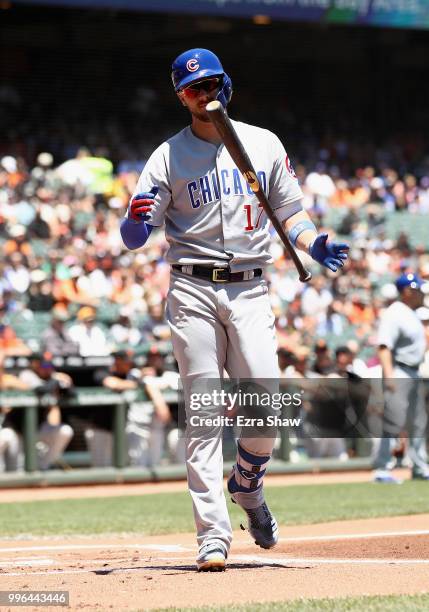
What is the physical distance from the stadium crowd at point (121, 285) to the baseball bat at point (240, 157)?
7488 millimetres

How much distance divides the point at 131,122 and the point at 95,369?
12735 mm

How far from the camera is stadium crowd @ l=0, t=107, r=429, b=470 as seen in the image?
13.2m

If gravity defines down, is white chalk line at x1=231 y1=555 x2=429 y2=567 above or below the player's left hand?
below

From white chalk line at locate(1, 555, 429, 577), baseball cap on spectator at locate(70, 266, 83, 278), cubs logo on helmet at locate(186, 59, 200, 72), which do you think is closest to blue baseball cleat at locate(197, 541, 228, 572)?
white chalk line at locate(1, 555, 429, 577)

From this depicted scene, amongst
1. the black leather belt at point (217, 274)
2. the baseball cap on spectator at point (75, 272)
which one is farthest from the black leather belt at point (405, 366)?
the black leather belt at point (217, 274)

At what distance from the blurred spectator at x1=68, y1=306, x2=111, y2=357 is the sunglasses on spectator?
28.0 ft

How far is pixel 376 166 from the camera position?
2598cm

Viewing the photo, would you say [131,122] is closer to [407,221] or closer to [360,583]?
[407,221]

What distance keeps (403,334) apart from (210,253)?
653 centimetres

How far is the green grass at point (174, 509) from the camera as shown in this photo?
27.1ft

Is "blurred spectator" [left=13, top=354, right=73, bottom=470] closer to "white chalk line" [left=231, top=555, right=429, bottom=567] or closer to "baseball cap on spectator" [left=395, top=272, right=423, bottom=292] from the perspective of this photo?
"baseball cap on spectator" [left=395, top=272, right=423, bottom=292]

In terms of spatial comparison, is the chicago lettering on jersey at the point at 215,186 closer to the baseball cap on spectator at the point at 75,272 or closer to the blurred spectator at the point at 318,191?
the baseball cap on spectator at the point at 75,272

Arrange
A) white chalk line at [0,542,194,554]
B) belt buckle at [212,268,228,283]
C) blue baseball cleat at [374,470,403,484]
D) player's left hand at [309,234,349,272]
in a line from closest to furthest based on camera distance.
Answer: player's left hand at [309,234,349,272], belt buckle at [212,268,228,283], white chalk line at [0,542,194,554], blue baseball cleat at [374,470,403,484]

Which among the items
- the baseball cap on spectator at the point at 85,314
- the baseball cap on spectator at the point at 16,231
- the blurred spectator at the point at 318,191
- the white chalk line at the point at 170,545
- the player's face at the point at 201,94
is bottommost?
the white chalk line at the point at 170,545
